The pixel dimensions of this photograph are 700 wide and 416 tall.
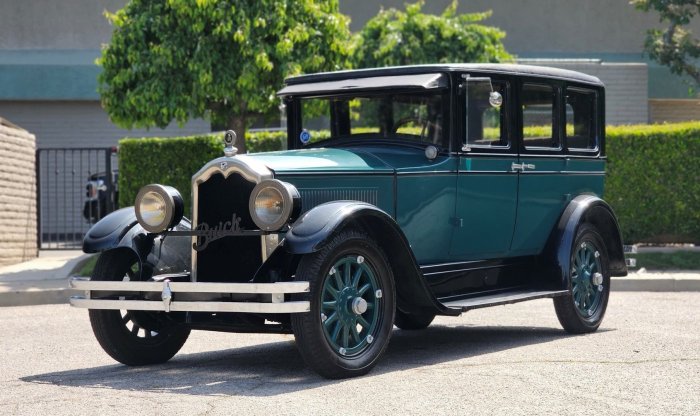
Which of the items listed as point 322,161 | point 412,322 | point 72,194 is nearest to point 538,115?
point 412,322

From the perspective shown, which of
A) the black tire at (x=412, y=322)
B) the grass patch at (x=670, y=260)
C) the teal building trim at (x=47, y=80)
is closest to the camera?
the black tire at (x=412, y=322)

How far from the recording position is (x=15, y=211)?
16.6m

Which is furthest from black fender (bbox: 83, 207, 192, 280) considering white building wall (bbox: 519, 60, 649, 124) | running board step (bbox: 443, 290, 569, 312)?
white building wall (bbox: 519, 60, 649, 124)

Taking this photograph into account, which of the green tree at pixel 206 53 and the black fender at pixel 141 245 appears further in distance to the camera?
the green tree at pixel 206 53

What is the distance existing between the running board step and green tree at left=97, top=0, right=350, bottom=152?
24.5 feet

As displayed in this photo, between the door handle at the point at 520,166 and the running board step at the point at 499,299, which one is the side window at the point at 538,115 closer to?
the door handle at the point at 520,166

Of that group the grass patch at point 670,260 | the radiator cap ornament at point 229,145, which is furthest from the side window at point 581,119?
the grass patch at point 670,260

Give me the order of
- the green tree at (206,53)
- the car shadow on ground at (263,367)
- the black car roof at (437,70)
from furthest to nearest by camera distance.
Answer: the green tree at (206,53) < the black car roof at (437,70) < the car shadow on ground at (263,367)

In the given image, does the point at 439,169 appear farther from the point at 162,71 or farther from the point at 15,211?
the point at 15,211

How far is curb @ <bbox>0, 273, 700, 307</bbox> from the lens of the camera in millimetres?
13125

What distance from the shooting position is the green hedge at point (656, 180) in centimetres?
1634

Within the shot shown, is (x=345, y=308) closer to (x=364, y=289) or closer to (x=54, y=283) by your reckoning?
(x=364, y=289)

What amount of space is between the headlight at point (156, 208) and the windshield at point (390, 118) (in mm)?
1710

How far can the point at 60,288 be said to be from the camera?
44.0 ft
